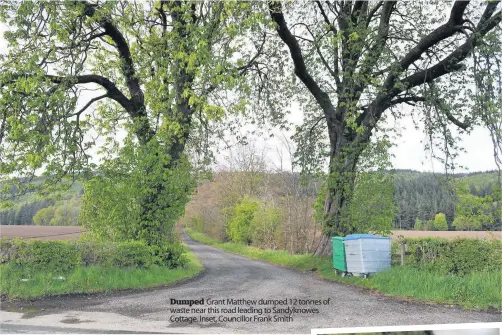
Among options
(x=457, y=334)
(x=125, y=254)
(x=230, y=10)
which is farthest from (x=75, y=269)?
(x=457, y=334)

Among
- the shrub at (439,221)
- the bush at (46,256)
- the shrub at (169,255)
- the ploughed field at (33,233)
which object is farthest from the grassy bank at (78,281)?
the shrub at (439,221)

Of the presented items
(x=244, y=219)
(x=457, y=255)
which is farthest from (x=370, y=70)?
(x=244, y=219)

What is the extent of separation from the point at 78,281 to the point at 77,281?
27mm

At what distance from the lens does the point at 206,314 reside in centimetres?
804

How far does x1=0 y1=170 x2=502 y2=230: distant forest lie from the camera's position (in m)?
11.1

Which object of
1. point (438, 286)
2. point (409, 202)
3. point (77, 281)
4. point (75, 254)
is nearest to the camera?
point (438, 286)

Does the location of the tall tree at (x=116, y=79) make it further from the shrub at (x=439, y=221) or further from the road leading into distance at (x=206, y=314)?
the shrub at (x=439, y=221)

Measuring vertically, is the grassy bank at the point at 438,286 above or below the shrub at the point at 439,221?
below

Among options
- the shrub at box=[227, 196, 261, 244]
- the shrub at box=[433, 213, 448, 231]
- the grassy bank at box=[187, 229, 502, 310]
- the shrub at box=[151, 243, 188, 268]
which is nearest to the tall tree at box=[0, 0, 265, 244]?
the shrub at box=[151, 243, 188, 268]

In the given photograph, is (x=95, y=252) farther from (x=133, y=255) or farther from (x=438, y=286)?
(x=438, y=286)

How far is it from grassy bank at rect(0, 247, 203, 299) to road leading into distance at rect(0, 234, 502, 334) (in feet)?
1.04

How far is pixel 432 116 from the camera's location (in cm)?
1374

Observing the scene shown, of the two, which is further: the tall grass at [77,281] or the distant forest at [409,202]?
the distant forest at [409,202]

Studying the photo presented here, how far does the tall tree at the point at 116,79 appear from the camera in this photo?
9.16m
